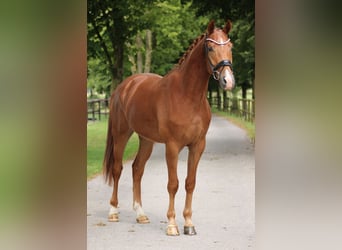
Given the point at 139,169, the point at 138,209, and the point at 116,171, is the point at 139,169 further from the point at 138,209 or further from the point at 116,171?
the point at 138,209

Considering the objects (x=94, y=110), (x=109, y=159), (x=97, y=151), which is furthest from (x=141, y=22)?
(x=94, y=110)

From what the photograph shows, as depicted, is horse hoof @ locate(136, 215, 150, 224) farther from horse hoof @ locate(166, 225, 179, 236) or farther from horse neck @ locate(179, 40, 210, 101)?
horse neck @ locate(179, 40, 210, 101)

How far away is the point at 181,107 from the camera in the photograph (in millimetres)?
5457

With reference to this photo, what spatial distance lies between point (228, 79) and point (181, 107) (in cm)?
113

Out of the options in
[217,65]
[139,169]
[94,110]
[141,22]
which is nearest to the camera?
[217,65]

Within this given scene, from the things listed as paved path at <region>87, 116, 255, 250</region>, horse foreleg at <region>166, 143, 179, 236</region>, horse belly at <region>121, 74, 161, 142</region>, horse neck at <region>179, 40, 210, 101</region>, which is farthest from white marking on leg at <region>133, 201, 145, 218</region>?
horse neck at <region>179, 40, 210, 101</region>

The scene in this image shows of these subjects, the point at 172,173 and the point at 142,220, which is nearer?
the point at 172,173

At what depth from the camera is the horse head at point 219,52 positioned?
4.59m

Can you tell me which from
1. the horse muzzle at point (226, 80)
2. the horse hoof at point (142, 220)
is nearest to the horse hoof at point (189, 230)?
the horse hoof at point (142, 220)

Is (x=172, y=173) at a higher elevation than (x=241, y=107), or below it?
higher

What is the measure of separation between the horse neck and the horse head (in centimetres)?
28

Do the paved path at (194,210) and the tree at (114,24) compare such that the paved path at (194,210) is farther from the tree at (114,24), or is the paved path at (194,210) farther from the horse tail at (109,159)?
the tree at (114,24)

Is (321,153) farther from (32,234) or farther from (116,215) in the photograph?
(116,215)

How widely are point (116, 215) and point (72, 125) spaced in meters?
4.63
